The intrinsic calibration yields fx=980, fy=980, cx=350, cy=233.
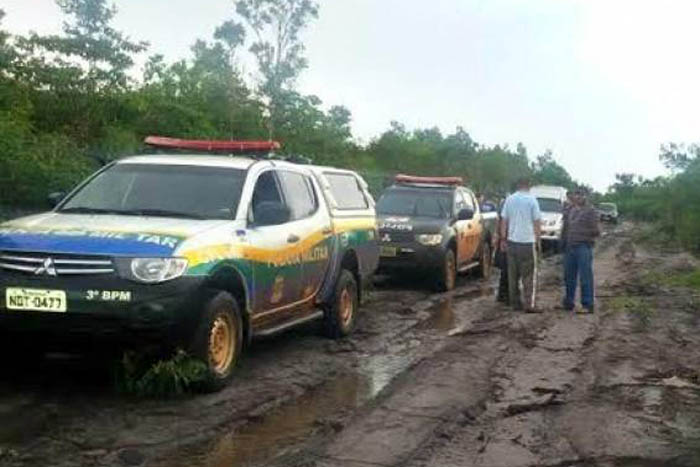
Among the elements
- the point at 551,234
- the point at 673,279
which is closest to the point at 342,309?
the point at 673,279

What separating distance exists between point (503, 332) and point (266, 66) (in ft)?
112

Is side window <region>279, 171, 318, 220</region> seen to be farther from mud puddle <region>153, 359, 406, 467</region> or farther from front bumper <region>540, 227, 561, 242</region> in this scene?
front bumper <region>540, 227, 561, 242</region>

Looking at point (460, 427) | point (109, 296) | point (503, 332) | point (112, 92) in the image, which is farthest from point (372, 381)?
point (112, 92)

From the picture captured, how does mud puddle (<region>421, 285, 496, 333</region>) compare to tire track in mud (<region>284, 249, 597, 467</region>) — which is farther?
mud puddle (<region>421, 285, 496, 333</region>)

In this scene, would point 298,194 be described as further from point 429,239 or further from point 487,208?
point 487,208

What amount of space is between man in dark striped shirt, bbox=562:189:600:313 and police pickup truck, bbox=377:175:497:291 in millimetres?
2407

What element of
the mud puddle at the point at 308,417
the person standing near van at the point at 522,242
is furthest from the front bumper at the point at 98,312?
the person standing near van at the point at 522,242

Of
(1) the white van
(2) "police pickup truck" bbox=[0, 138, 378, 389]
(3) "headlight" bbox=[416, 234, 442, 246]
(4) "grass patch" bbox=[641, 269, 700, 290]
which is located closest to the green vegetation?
(1) the white van

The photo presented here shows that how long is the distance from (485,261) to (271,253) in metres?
11.3

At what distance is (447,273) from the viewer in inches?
617

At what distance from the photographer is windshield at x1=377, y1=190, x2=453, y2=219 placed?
16.2 m

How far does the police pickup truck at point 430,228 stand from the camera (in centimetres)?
1538

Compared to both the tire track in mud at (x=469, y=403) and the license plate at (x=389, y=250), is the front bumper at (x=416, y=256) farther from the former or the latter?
the tire track in mud at (x=469, y=403)

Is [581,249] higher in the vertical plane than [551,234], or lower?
higher
